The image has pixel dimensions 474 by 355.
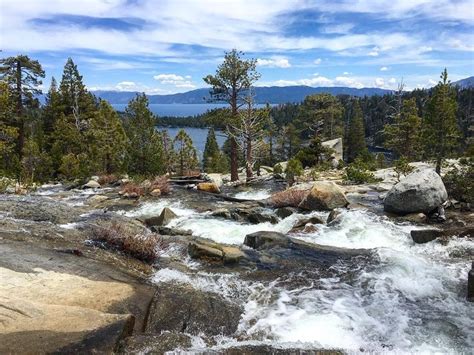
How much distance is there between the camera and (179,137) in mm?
45188

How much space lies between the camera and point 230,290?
9.55 meters

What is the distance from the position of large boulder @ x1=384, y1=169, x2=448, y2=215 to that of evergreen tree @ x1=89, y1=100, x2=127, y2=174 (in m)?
24.7

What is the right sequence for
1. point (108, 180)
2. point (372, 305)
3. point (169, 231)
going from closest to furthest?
point (372, 305) → point (169, 231) → point (108, 180)

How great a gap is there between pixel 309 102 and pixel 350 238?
5893 centimetres

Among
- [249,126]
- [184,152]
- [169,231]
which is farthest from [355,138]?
[169,231]

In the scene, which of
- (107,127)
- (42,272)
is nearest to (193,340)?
(42,272)

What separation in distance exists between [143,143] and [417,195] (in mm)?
20158

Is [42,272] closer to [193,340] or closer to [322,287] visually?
[193,340]

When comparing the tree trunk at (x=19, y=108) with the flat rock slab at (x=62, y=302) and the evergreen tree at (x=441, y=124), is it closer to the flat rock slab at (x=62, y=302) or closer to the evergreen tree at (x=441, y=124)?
the flat rock slab at (x=62, y=302)

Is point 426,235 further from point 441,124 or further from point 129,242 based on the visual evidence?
point 441,124

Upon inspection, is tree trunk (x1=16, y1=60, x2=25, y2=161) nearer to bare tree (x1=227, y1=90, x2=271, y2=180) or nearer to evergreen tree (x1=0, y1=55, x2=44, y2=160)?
evergreen tree (x1=0, y1=55, x2=44, y2=160)

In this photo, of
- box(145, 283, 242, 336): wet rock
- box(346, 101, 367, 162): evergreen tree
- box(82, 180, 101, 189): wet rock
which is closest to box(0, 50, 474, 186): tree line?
box(82, 180, 101, 189): wet rock

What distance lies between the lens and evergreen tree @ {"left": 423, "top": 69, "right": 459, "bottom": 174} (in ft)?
87.6

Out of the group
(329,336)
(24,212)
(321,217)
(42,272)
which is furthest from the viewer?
(321,217)
